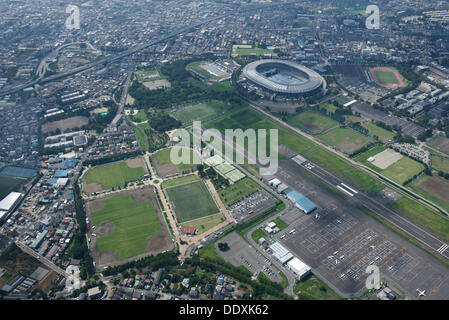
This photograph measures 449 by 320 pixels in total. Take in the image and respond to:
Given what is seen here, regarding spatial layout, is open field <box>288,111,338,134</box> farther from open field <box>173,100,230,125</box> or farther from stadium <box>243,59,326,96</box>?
open field <box>173,100,230,125</box>

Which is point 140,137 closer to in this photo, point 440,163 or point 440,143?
point 440,163

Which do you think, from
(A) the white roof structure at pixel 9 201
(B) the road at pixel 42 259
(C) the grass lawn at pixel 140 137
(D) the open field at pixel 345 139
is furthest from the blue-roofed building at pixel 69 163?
(D) the open field at pixel 345 139

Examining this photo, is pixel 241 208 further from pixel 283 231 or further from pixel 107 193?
pixel 107 193

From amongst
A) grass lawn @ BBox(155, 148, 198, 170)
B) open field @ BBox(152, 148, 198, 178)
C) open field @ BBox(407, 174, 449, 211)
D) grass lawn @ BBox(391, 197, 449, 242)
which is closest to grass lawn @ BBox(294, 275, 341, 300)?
grass lawn @ BBox(391, 197, 449, 242)

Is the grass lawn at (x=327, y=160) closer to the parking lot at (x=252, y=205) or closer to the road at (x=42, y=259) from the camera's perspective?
the parking lot at (x=252, y=205)

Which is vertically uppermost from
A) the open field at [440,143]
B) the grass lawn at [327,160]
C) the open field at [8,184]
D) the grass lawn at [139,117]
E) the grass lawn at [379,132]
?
the open field at [440,143]

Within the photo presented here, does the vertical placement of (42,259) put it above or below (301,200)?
below

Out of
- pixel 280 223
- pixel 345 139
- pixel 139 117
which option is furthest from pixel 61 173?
pixel 345 139
